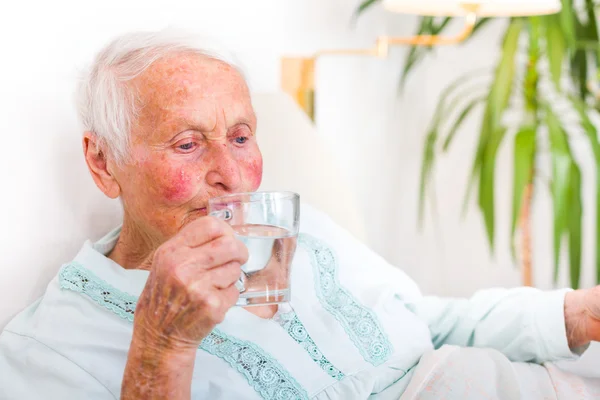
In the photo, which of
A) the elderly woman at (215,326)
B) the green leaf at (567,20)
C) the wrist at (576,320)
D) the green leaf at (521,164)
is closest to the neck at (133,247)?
the elderly woman at (215,326)

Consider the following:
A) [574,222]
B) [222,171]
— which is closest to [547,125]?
[574,222]

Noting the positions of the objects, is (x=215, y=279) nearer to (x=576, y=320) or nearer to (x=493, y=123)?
(x=576, y=320)

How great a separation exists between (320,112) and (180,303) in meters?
1.55

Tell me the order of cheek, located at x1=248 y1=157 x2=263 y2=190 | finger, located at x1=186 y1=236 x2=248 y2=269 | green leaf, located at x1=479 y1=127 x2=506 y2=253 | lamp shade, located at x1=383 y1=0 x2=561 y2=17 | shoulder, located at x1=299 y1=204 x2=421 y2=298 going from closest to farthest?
finger, located at x1=186 y1=236 x2=248 y2=269 → cheek, located at x1=248 y1=157 x2=263 y2=190 → shoulder, located at x1=299 y1=204 x2=421 y2=298 → lamp shade, located at x1=383 y1=0 x2=561 y2=17 → green leaf, located at x1=479 y1=127 x2=506 y2=253

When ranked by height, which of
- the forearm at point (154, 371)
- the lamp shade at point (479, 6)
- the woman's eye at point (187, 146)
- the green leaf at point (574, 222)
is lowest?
the green leaf at point (574, 222)

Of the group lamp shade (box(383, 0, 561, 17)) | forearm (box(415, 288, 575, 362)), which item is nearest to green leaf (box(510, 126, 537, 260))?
lamp shade (box(383, 0, 561, 17))

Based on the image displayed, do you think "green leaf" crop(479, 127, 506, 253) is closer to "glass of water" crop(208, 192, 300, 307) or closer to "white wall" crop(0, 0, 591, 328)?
"white wall" crop(0, 0, 591, 328)

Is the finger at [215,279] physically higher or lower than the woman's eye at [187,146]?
lower

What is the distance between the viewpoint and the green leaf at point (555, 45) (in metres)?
2.00

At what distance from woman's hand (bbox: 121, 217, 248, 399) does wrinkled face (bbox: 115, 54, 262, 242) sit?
268 millimetres

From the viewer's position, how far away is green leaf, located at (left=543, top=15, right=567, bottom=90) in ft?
6.57

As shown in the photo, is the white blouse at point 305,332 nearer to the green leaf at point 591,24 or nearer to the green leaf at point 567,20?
the green leaf at point 567,20

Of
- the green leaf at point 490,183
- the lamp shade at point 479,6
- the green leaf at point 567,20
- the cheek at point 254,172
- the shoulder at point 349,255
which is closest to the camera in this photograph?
the cheek at point 254,172

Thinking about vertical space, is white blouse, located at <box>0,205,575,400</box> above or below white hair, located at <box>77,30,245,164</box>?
below
